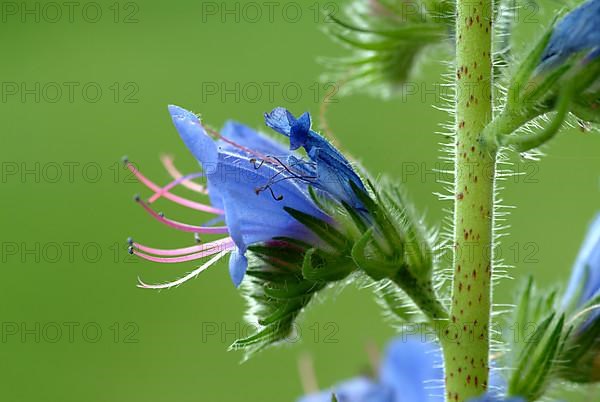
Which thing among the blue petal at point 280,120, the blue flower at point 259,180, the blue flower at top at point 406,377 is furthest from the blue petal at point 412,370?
the blue petal at point 280,120

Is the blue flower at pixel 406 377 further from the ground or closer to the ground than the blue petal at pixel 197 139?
closer to the ground

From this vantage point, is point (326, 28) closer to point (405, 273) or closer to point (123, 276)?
point (405, 273)

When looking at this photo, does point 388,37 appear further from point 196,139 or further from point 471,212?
point 196,139

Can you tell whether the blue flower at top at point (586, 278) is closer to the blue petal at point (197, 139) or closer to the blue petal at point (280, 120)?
the blue petal at point (280, 120)

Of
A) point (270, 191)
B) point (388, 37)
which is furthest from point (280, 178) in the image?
point (388, 37)

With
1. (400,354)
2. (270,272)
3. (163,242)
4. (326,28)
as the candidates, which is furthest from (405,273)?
(163,242)
